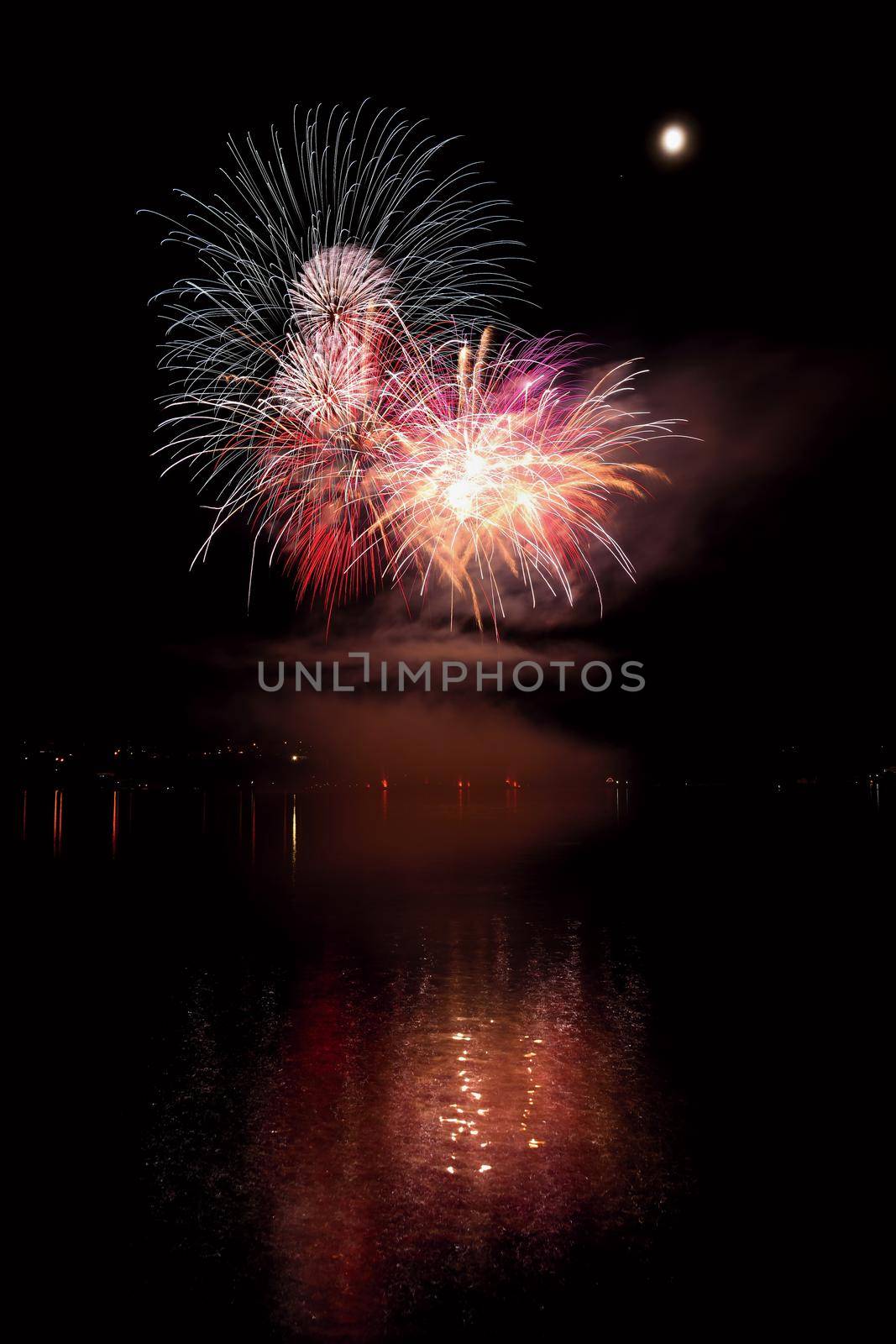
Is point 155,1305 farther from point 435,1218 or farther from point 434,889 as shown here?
point 434,889

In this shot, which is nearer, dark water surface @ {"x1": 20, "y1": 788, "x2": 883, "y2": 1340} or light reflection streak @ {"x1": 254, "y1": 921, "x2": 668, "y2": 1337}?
dark water surface @ {"x1": 20, "y1": 788, "x2": 883, "y2": 1340}

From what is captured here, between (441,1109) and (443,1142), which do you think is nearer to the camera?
(443,1142)

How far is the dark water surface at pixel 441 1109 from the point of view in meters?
6.43

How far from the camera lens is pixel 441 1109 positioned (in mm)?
9586

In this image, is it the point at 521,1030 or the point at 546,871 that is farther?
the point at 546,871

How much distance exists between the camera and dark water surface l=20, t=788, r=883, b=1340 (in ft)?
21.1

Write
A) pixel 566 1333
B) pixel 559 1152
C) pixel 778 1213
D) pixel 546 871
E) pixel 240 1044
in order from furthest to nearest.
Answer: pixel 546 871, pixel 240 1044, pixel 559 1152, pixel 778 1213, pixel 566 1333

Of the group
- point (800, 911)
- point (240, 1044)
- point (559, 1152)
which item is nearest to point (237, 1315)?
point (559, 1152)

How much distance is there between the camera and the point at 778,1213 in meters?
7.59

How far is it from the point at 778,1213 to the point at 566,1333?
7.75 ft

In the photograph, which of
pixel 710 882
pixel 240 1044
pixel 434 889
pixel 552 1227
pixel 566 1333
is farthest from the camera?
pixel 710 882

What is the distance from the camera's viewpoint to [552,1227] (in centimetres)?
710

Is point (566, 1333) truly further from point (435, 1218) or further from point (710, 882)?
point (710, 882)

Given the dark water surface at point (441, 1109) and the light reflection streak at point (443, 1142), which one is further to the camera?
the light reflection streak at point (443, 1142)
